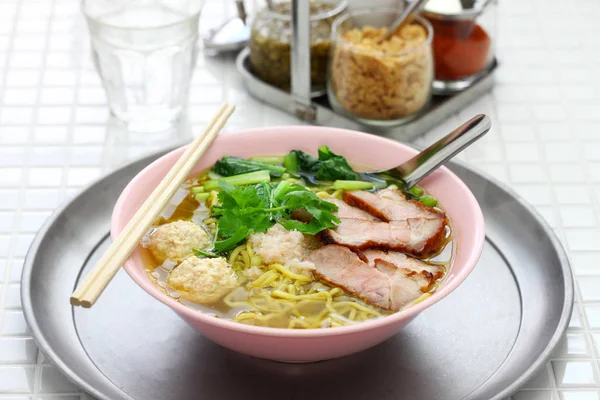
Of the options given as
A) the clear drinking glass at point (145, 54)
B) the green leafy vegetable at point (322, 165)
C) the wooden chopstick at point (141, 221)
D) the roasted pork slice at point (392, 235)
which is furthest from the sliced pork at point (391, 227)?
the clear drinking glass at point (145, 54)

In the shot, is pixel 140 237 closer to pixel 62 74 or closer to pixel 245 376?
pixel 245 376

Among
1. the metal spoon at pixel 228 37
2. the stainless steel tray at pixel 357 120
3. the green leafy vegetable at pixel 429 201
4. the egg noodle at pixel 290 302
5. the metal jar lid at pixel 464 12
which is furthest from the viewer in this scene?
the metal spoon at pixel 228 37

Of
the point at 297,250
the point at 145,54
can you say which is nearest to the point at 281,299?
the point at 297,250

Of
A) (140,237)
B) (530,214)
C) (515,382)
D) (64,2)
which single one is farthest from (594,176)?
(64,2)

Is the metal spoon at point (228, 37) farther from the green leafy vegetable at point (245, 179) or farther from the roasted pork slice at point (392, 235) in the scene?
the roasted pork slice at point (392, 235)

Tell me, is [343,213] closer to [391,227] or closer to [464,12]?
[391,227]
